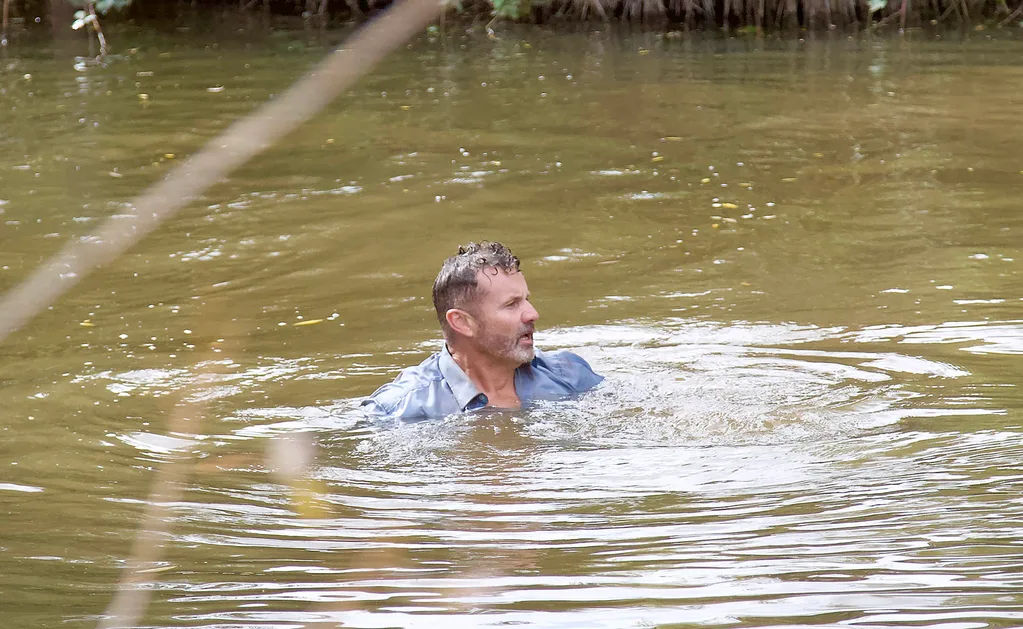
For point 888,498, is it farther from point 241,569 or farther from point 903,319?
point 903,319

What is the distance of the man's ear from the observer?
17.3 ft

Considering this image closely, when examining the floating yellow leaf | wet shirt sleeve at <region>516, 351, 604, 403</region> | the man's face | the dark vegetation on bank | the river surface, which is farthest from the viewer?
the dark vegetation on bank

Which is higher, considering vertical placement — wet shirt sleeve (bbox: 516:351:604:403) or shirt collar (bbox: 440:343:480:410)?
shirt collar (bbox: 440:343:480:410)

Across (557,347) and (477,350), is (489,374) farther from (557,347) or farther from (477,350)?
(557,347)

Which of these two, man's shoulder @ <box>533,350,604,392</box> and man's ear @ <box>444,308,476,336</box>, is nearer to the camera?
man's ear @ <box>444,308,476,336</box>

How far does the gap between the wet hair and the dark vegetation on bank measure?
11.4 m

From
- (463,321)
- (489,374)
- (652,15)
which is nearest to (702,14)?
(652,15)

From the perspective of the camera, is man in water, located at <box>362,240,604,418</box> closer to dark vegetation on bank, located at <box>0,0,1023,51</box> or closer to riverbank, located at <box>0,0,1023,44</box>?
riverbank, located at <box>0,0,1023,44</box>

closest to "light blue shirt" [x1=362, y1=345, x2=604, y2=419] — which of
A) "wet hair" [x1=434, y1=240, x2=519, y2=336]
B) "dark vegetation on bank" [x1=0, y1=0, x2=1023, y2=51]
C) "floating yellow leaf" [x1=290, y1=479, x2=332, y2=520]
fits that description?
"wet hair" [x1=434, y1=240, x2=519, y2=336]

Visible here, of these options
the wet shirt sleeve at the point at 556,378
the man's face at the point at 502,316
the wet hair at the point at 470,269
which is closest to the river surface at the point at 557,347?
the wet shirt sleeve at the point at 556,378

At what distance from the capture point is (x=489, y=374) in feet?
17.9

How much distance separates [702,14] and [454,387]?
583 inches

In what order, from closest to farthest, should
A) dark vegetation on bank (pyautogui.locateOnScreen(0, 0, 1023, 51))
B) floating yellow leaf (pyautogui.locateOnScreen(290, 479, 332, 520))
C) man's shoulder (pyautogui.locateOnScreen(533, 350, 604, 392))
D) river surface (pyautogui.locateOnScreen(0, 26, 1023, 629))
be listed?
river surface (pyautogui.locateOnScreen(0, 26, 1023, 629)) < floating yellow leaf (pyautogui.locateOnScreen(290, 479, 332, 520)) < man's shoulder (pyautogui.locateOnScreen(533, 350, 604, 392)) < dark vegetation on bank (pyautogui.locateOnScreen(0, 0, 1023, 51))

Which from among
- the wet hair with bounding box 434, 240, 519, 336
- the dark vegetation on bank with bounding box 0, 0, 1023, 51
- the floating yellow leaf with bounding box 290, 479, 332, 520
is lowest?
the floating yellow leaf with bounding box 290, 479, 332, 520
